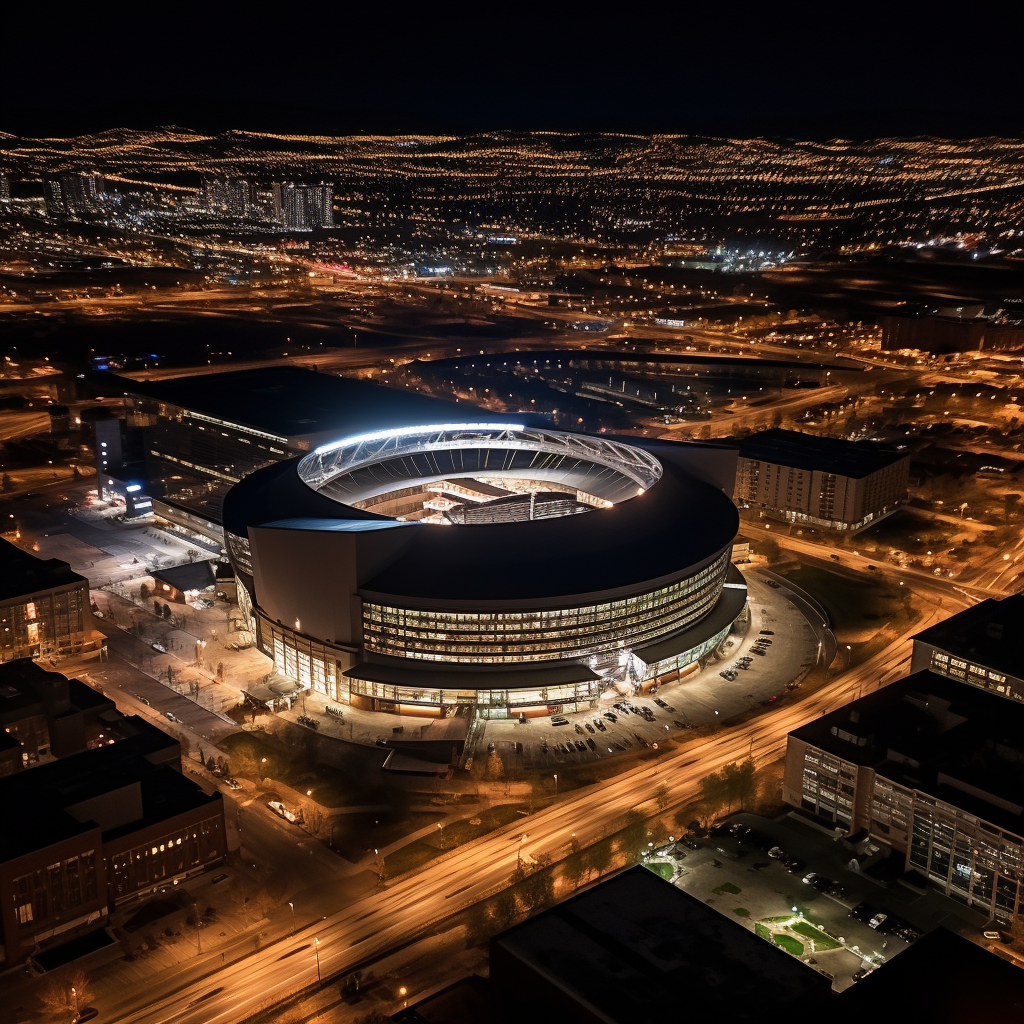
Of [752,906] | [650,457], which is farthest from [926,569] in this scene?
[752,906]

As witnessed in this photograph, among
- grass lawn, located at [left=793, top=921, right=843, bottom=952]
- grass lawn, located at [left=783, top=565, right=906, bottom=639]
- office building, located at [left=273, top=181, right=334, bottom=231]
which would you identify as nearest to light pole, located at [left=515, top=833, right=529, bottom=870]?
grass lawn, located at [left=793, top=921, right=843, bottom=952]

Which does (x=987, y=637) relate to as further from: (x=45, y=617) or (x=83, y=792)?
(x=45, y=617)

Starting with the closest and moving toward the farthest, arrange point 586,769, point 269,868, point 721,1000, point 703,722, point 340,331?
point 721,1000 → point 269,868 → point 586,769 → point 703,722 → point 340,331

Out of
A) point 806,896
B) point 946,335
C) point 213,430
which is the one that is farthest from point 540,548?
point 946,335

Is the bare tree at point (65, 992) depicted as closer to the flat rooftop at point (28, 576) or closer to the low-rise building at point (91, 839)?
the low-rise building at point (91, 839)

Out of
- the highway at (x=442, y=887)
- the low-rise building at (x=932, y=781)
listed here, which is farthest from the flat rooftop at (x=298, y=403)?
the low-rise building at (x=932, y=781)

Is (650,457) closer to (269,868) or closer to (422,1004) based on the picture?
(269,868)
